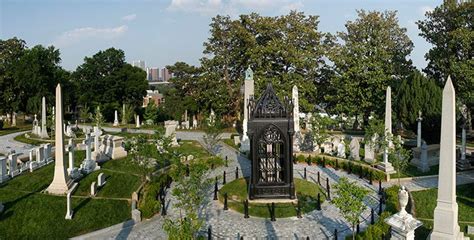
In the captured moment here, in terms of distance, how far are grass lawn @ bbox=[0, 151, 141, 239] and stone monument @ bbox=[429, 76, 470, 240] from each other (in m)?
12.1

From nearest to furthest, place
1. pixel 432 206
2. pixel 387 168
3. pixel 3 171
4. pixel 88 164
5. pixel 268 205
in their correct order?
pixel 432 206 < pixel 268 205 < pixel 3 171 < pixel 88 164 < pixel 387 168

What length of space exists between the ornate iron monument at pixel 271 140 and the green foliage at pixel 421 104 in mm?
17791

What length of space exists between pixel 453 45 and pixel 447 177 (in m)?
29.2

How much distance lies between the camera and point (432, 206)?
1784cm

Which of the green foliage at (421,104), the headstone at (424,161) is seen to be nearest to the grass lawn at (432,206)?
the headstone at (424,161)

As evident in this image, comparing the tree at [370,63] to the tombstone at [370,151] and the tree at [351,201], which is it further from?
the tree at [351,201]

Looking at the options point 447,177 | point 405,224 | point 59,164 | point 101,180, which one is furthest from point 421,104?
point 59,164

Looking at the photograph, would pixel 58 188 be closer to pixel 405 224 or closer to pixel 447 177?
pixel 405 224

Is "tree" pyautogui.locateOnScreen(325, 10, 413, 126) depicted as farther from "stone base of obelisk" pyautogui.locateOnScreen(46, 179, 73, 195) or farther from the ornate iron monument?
"stone base of obelisk" pyautogui.locateOnScreen(46, 179, 73, 195)

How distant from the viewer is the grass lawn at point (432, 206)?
1534 centimetres

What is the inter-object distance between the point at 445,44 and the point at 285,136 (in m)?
26.5

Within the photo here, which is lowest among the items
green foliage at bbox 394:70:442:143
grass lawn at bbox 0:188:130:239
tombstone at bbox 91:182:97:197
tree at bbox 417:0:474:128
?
grass lawn at bbox 0:188:130:239

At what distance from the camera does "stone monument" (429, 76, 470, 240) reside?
1210 cm

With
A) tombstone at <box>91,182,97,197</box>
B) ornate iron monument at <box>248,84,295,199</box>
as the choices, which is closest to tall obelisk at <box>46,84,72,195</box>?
tombstone at <box>91,182,97,197</box>
